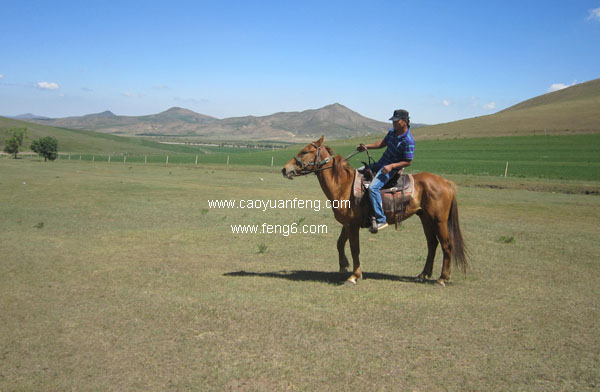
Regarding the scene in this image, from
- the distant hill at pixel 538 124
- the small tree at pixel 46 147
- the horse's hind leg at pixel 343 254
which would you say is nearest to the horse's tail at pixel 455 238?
the horse's hind leg at pixel 343 254

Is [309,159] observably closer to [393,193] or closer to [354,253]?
[393,193]

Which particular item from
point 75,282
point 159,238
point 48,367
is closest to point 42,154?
point 159,238

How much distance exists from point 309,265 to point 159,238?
4878mm

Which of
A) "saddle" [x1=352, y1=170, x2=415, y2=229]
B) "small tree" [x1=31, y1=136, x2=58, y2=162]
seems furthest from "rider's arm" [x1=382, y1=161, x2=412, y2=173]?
"small tree" [x1=31, y1=136, x2=58, y2=162]

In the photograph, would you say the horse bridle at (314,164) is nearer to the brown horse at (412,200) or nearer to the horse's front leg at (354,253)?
the brown horse at (412,200)

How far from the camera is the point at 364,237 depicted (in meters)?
12.7

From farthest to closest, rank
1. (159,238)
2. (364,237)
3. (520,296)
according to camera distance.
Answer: (364,237)
(159,238)
(520,296)

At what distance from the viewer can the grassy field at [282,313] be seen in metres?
4.49

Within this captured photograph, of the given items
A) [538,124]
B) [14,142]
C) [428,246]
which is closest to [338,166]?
[428,246]

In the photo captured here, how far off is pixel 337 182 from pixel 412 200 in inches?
60.6

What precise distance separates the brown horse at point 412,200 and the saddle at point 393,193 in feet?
0.33

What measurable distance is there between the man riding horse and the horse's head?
1109 millimetres

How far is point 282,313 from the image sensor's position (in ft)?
20.4

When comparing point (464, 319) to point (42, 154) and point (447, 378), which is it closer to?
point (447, 378)
